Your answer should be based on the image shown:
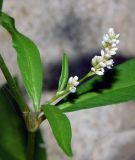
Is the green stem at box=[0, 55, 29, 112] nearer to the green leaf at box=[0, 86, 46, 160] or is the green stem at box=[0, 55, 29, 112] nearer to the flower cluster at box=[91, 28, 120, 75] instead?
the flower cluster at box=[91, 28, 120, 75]

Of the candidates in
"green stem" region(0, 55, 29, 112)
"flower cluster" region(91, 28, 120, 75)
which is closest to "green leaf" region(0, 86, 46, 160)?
"green stem" region(0, 55, 29, 112)

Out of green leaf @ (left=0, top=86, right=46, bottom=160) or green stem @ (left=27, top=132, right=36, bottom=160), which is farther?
green leaf @ (left=0, top=86, right=46, bottom=160)

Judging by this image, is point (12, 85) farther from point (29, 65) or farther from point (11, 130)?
point (11, 130)

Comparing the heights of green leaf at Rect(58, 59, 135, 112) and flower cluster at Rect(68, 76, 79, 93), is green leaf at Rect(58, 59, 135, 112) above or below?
below

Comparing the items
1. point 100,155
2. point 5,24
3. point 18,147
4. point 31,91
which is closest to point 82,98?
point 31,91

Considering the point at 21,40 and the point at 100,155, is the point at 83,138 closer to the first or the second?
the point at 100,155
